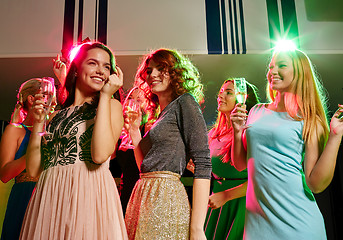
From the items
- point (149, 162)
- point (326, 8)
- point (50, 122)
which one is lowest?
point (149, 162)

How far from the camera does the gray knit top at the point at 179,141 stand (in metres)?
1.54

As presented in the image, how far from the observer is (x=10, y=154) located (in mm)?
2201

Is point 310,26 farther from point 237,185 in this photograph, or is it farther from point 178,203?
point 178,203

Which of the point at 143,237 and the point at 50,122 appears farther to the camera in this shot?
the point at 50,122

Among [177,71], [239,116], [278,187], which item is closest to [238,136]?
[239,116]

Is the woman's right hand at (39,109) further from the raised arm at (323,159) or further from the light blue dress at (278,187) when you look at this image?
the raised arm at (323,159)

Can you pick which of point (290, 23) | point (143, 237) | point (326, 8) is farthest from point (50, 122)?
point (326, 8)

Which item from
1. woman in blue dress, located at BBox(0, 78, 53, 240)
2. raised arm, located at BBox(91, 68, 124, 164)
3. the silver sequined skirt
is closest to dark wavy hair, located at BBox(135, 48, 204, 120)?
raised arm, located at BBox(91, 68, 124, 164)

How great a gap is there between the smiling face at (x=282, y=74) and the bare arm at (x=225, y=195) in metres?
0.75

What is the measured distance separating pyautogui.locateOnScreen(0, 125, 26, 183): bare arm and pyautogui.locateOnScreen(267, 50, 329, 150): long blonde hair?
5.26 feet

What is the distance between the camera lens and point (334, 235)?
4.52m

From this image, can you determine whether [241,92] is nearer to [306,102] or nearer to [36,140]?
[306,102]

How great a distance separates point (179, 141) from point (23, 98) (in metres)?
1.52

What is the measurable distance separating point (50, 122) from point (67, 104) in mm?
150
